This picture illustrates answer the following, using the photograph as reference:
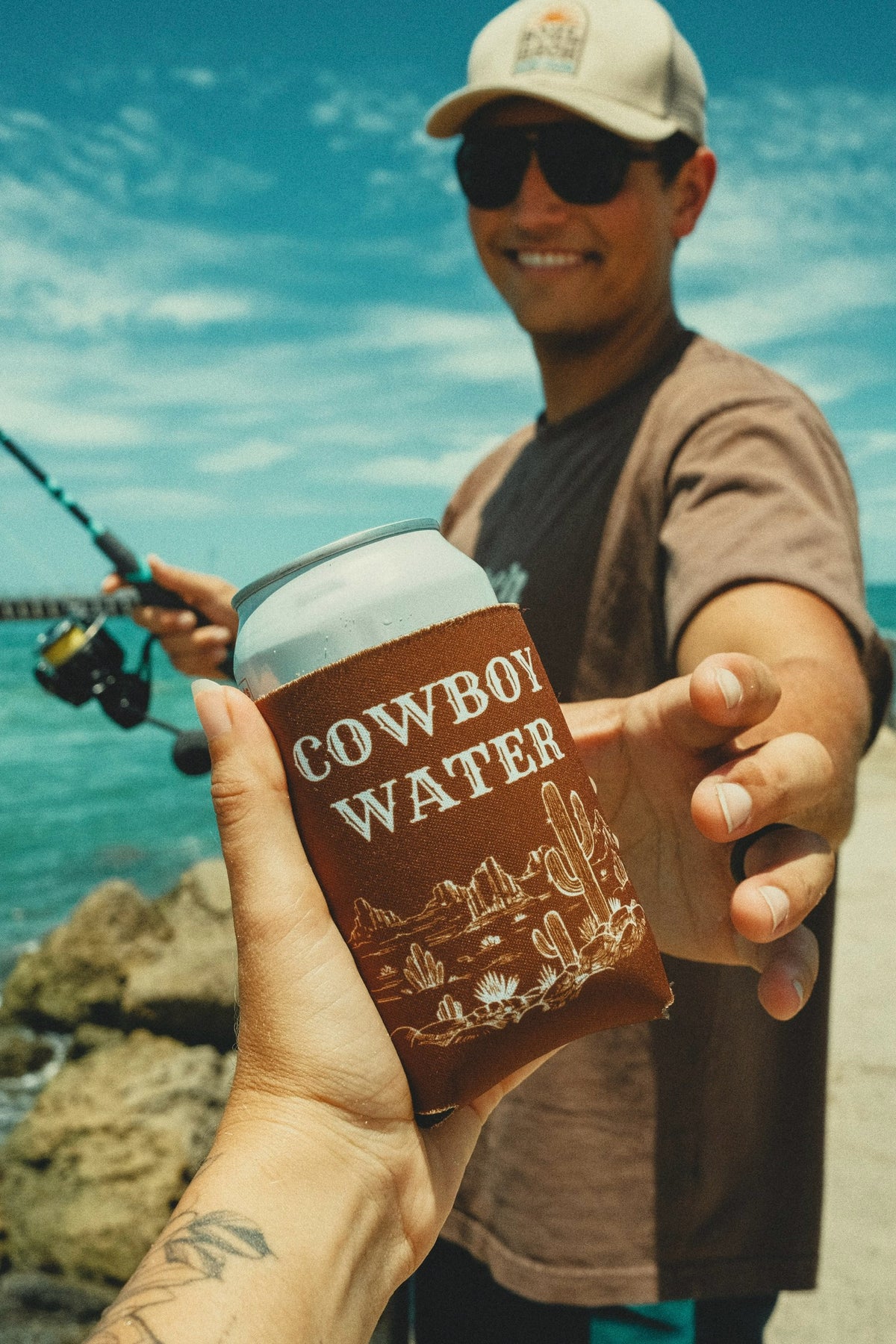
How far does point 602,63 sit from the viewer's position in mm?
2166

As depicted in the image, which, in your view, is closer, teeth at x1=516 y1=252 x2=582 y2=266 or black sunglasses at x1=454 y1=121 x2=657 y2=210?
black sunglasses at x1=454 y1=121 x2=657 y2=210

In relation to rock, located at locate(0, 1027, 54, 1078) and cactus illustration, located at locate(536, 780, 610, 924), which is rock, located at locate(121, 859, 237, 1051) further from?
cactus illustration, located at locate(536, 780, 610, 924)

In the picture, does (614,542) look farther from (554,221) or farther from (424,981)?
(424,981)

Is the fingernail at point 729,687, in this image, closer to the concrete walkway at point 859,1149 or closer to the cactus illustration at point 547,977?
the cactus illustration at point 547,977

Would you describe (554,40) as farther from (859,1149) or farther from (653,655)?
(859,1149)

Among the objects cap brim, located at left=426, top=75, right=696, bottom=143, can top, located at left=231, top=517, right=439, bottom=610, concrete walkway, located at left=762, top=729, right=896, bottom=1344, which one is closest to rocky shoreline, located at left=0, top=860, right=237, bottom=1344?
concrete walkway, located at left=762, top=729, right=896, bottom=1344

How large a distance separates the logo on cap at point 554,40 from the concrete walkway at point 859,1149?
3582mm

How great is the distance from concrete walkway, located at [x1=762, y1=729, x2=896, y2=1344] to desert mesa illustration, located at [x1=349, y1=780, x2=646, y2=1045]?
289cm

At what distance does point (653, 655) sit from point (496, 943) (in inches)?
37.5

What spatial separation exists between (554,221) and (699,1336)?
7.92 ft

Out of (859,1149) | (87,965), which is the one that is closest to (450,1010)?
(859,1149)

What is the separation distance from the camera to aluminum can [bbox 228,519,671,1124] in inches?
44.8

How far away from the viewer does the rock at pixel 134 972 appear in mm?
6715

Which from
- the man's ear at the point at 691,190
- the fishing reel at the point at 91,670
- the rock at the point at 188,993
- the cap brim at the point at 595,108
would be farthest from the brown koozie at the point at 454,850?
the rock at the point at 188,993
